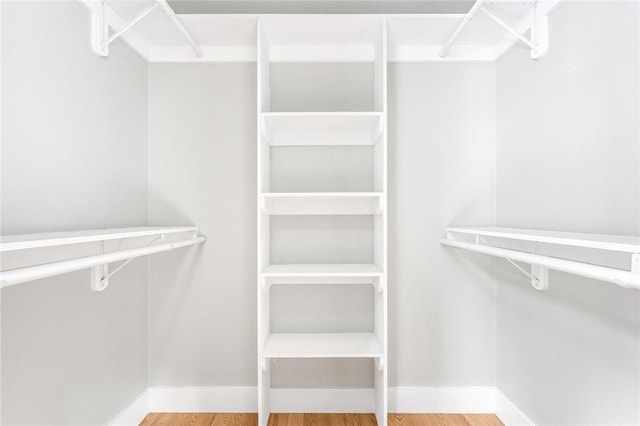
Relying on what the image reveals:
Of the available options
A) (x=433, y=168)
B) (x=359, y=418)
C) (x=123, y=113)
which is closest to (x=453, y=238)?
(x=433, y=168)

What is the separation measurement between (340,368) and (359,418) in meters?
0.27

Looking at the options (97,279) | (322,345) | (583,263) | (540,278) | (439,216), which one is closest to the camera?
(583,263)

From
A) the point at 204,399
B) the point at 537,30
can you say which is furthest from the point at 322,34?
the point at 204,399

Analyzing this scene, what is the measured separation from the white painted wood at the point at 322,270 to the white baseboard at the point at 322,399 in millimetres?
718

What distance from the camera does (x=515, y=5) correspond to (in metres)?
1.78

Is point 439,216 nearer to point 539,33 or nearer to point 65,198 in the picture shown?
point 539,33

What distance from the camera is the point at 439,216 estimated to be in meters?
2.21

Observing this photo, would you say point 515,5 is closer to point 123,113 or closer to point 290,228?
point 290,228

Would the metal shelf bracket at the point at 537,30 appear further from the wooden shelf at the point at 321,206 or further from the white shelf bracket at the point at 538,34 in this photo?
the wooden shelf at the point at 321,206

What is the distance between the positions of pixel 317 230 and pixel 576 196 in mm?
1237

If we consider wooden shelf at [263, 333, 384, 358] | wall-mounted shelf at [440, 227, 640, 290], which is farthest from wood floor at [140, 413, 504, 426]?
wall-mounted shelf at [440, 227, 640, 290]

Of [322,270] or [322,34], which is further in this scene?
[322,34]

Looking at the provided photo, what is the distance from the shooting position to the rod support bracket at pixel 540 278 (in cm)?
160

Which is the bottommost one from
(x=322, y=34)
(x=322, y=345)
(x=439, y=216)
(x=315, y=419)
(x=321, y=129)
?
(x=315, y=419)
